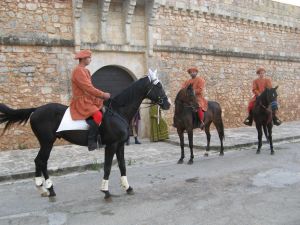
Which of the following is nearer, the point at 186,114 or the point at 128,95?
the point at 128,95

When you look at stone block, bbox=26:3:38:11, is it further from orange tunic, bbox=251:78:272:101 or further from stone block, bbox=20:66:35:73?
orange tunic, bbox=251:78:272:101

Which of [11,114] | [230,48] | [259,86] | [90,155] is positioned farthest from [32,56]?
[230,48]

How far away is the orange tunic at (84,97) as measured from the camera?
5.41m

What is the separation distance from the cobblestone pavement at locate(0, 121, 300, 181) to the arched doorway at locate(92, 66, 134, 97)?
2.08m

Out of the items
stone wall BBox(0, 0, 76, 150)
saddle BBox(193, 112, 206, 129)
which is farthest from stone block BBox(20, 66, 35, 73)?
saddle BBox(193, 112, 206, 129)

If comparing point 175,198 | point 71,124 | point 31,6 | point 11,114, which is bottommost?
point 175,198

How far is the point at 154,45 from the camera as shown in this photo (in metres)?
12.9

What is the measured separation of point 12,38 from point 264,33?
11480 millimetres

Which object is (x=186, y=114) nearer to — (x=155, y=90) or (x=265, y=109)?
(x=265, y=109)

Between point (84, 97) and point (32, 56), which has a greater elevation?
point (32, 56)

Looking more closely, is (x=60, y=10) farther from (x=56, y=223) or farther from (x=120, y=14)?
(x=56, y=223)

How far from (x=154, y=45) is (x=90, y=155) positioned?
5182mm

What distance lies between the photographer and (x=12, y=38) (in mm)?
10305

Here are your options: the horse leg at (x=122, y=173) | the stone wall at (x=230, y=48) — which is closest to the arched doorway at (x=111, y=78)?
the stone wall at (x=230, y=48)
